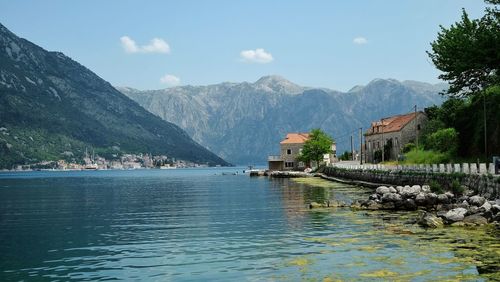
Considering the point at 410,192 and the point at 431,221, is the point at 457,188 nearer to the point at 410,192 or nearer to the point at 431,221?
the point at 410,192

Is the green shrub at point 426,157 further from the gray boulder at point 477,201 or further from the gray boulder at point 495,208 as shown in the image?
the gray boulder at point 495,208

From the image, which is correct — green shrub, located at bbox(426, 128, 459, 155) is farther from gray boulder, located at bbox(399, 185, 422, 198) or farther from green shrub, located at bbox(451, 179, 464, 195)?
gray boulder, located at bbox(399, 185, 422, 198)

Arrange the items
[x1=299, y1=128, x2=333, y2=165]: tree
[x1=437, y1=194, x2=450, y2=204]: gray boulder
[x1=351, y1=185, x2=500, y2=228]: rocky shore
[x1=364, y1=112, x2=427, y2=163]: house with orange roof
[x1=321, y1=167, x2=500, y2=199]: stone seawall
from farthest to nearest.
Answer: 1. [x1=299, y1=128, x2=333, y2=165]: tree
2. [x1=364, y1=112, x2=427, y2=163]: house with orange roof
3. [x1=437, y1=194, x2=450, y2=204]: gray boulder
4. [x1=321, y1=167, x2=500, y2=199]: stone seawall
5. [x1=351, y1=185, x2=500, y2=228]: rocky shore

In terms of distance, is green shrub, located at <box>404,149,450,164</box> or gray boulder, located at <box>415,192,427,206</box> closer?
gray boulder, located at <box>415,192,427,206</box>

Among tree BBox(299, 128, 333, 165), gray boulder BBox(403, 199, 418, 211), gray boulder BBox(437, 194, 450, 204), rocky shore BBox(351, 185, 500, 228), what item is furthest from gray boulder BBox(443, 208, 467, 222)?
tree BBox(299, 128, 333, 165)

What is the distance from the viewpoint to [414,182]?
226 ft

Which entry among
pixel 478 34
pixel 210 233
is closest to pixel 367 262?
pixel 210 233

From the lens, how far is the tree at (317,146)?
501 feet

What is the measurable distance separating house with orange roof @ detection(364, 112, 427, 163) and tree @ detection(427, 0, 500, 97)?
50.8 metres

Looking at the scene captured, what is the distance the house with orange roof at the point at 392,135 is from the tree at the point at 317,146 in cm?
1406

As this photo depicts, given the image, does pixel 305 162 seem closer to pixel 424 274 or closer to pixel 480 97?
pixel 480 97

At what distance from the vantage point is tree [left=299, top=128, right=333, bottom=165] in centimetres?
15275

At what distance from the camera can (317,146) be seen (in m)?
153

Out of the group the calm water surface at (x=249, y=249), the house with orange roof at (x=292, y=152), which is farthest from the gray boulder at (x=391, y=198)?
the house with orange roof at (x=292, y=152)
